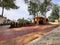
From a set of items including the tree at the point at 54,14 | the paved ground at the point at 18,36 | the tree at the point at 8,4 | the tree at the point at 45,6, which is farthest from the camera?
the tree at the point at 54,14

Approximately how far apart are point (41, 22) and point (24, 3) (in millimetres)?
16951

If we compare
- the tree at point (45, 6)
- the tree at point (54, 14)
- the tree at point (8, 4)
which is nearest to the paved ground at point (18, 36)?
the tree at point (8, 4)

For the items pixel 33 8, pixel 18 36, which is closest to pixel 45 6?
pixel 33 8

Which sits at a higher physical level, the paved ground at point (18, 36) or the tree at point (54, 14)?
the tree at point (54, 14)

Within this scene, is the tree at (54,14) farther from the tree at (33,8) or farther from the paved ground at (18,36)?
the paved ground at (18,36)

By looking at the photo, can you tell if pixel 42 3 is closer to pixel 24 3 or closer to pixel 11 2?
pixel 24 3

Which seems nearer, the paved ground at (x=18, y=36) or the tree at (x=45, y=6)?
the paved ground at (x=18, y=36)

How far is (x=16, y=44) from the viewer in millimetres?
9484

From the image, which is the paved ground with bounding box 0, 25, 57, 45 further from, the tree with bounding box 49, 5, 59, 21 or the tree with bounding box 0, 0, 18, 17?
the tree with bounding box 49, 5, 59, 21

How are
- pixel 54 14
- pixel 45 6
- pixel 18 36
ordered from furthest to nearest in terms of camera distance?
pixel 54 14, pixel 45 6, pixel 18 36

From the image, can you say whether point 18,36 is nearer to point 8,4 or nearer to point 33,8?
point 8,4

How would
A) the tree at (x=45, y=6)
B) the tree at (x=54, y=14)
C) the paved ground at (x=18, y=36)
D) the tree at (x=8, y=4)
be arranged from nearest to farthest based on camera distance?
the paved ground at (x=18, y=36) < the tree at (x=8, y=4) < the tree at (x=45, y=6) < the tree at (x=54, y=14)

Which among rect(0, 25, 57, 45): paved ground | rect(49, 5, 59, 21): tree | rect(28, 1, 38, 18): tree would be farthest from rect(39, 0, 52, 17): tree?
rect(0, 25, 57, 45): paved ground

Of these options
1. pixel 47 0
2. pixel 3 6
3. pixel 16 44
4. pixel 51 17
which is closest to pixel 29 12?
pixel 47 0
